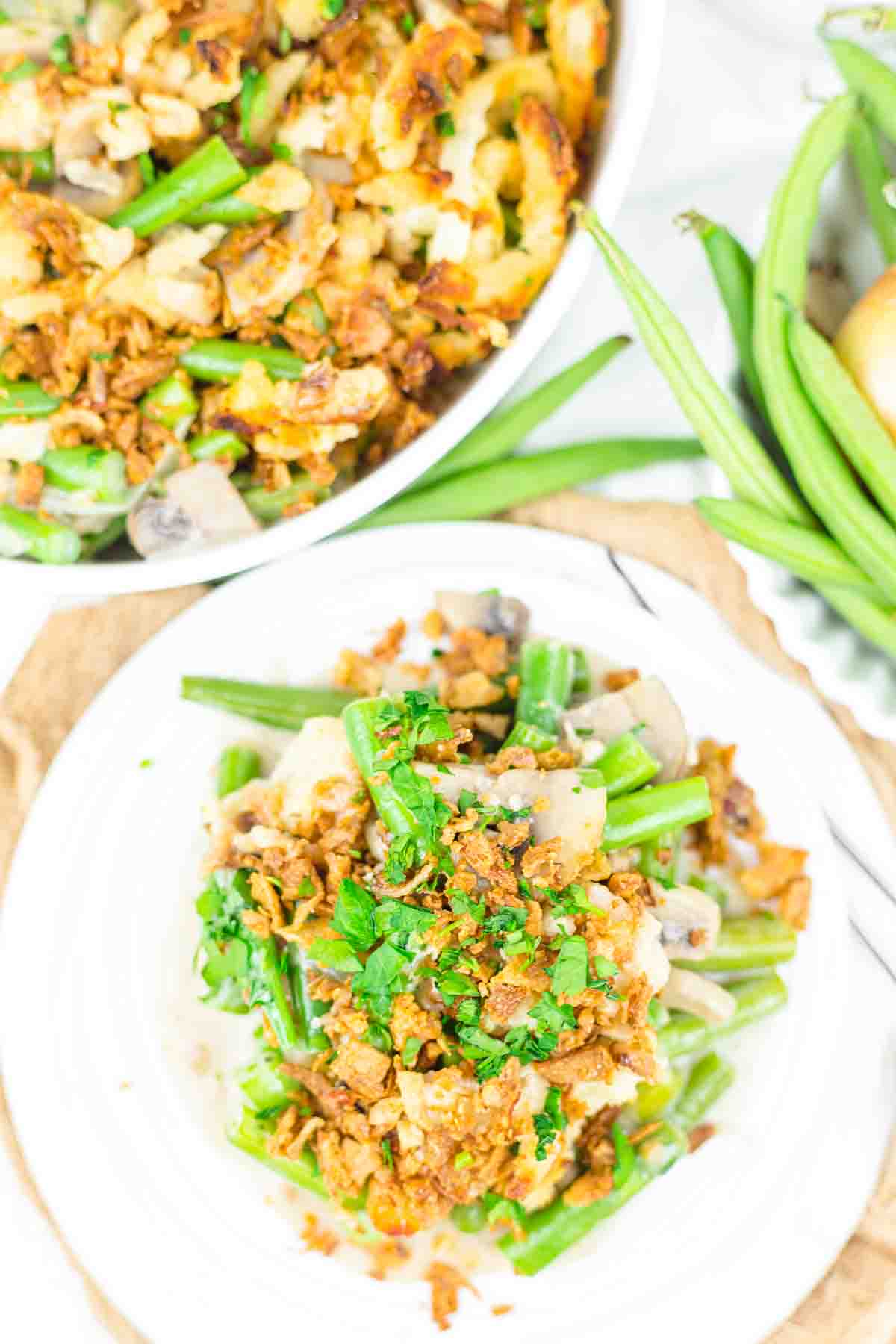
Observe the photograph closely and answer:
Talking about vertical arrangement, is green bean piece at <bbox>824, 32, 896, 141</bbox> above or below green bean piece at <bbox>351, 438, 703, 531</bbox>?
above

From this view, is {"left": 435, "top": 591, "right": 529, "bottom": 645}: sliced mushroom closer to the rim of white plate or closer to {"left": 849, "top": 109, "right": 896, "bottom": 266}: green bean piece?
the rim of white plate

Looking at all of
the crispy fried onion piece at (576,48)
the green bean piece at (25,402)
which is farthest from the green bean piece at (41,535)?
the crispy fried onion piece at (576,48)

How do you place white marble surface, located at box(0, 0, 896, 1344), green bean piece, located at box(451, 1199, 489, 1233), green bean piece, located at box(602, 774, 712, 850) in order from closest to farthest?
green bean piece, located at box(602, 774, 712, 850) → green bean piece, located at box(451, 1199, 489, 1233) → white marble surface, located at box(0, 0, 896, 1344)

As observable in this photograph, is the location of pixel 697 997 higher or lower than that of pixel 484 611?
lower

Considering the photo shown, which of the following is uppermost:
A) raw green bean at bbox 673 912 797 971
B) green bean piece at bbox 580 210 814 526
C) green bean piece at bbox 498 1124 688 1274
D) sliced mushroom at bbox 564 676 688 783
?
green bean piece at bbox 580 210 814 526

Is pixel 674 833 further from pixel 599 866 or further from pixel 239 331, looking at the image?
pixel 239 331

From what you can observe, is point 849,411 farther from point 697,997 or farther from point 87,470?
point 87,470

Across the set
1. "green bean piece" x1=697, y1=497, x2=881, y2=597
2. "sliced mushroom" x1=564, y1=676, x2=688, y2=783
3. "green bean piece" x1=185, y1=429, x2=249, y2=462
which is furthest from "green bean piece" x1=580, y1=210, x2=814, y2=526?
"green bean piece" x1=185, y1=429, x2=249, y2=462

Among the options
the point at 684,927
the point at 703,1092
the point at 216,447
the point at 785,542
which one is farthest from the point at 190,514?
the point at 703,1092
